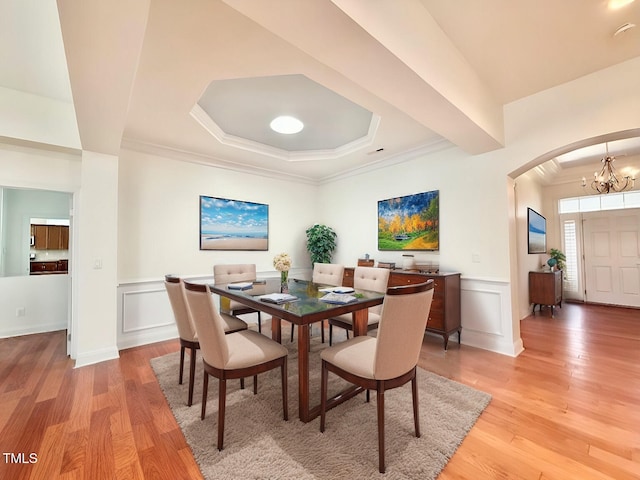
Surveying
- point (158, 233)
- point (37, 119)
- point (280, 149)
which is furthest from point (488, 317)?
point (37, 119)

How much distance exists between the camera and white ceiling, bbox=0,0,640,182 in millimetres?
1400

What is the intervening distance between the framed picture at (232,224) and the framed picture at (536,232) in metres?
4.81

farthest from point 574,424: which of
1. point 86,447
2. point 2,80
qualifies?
point 2,80

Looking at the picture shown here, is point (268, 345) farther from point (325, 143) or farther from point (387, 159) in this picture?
point (387, 159)

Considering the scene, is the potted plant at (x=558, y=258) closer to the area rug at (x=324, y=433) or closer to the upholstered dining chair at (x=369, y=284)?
the upholstered dining chair at (x=369, y=284)

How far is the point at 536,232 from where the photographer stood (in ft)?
17.4

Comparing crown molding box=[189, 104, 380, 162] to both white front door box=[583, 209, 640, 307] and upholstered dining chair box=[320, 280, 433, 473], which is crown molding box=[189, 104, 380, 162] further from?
white front door box=[583, 209, 640, 307]

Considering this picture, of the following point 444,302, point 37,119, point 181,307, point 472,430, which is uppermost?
point 37,119

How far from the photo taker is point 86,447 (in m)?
1.68

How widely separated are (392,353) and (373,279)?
142cm

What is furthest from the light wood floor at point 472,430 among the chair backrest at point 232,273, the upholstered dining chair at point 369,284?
the chair backrest at point 232,273

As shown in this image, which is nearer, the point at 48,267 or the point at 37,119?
the point at 37,119

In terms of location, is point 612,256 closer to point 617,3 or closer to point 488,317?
point 488,317

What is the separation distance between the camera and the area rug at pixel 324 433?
4.94ft
